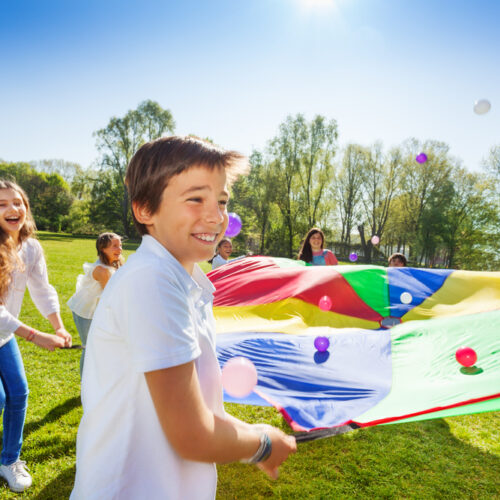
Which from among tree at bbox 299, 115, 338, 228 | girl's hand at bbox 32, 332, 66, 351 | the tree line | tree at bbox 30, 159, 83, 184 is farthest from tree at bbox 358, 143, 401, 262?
tree at bbox 30, 159, 83, 184

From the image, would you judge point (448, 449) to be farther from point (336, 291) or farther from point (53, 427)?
point (53, 427)

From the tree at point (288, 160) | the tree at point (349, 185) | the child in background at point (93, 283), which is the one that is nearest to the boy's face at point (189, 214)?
the child in background at point (93, 283)

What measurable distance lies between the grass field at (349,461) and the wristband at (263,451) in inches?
88.8

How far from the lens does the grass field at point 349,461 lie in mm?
2807

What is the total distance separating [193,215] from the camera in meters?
1.01

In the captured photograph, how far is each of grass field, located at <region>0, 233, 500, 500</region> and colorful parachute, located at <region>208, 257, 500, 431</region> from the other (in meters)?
1.09

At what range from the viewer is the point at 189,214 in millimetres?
1007

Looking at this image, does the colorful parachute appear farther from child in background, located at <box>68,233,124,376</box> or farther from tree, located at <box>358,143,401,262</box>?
tree, located at <box>358,143,401,262</box>

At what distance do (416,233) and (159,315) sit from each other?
32.5 metres

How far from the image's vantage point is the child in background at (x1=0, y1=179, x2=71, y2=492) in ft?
7.68

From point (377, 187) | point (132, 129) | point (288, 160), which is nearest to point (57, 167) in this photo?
point (132, 129)

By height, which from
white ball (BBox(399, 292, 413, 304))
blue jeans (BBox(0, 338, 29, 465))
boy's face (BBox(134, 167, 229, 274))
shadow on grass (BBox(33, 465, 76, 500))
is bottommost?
shadow on grass (BBox(33, 465, 76, 500))

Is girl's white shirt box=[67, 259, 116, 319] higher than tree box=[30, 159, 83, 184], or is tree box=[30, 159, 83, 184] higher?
tree box=[30, 159, 83, 184]

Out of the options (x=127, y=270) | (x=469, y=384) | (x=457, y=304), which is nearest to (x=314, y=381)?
(x=469, y=384)
